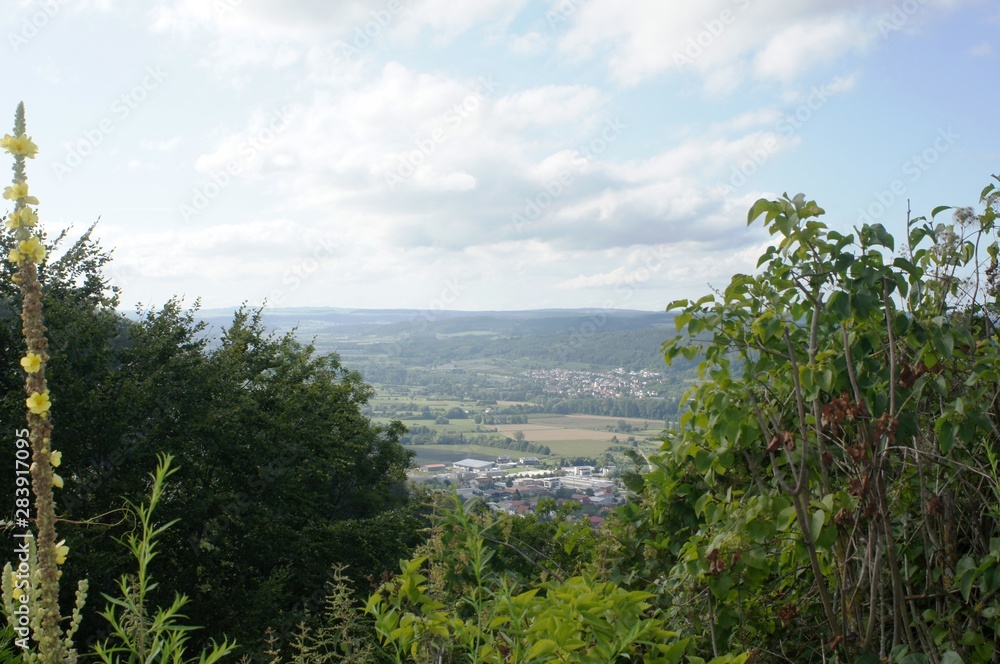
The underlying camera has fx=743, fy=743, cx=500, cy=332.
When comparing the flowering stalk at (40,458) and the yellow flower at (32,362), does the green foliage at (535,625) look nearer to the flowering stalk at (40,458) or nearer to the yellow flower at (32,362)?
the flowering stalk at (40,458)

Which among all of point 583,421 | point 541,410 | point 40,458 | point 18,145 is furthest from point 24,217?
point 541,410

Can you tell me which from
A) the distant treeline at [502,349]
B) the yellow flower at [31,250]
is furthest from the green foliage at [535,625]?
the distant treeline at [502,349]

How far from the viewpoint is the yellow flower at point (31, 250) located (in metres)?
1.33

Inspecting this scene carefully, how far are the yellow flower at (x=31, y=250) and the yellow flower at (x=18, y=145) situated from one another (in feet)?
0.75

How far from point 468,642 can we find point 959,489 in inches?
70.2

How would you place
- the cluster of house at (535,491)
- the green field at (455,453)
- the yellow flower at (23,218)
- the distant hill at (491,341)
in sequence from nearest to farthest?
the yellow flower at (23,218)
the cluster of house at (535,491)
the green field at (455,453)
the distant hill at (491,341)

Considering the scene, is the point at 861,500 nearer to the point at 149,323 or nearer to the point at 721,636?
the point at 721,636

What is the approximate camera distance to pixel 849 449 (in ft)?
6.97

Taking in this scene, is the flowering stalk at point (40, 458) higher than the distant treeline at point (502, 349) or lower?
higher

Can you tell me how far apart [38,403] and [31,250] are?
282 mm

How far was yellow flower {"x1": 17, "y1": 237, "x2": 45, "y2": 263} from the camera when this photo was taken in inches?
52.2

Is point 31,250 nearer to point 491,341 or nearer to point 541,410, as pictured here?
point 541,410

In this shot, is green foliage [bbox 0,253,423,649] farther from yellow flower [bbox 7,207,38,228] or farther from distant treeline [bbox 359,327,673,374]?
distant treeline [bbox 359,327,673,374]

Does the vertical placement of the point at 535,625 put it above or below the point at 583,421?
above
